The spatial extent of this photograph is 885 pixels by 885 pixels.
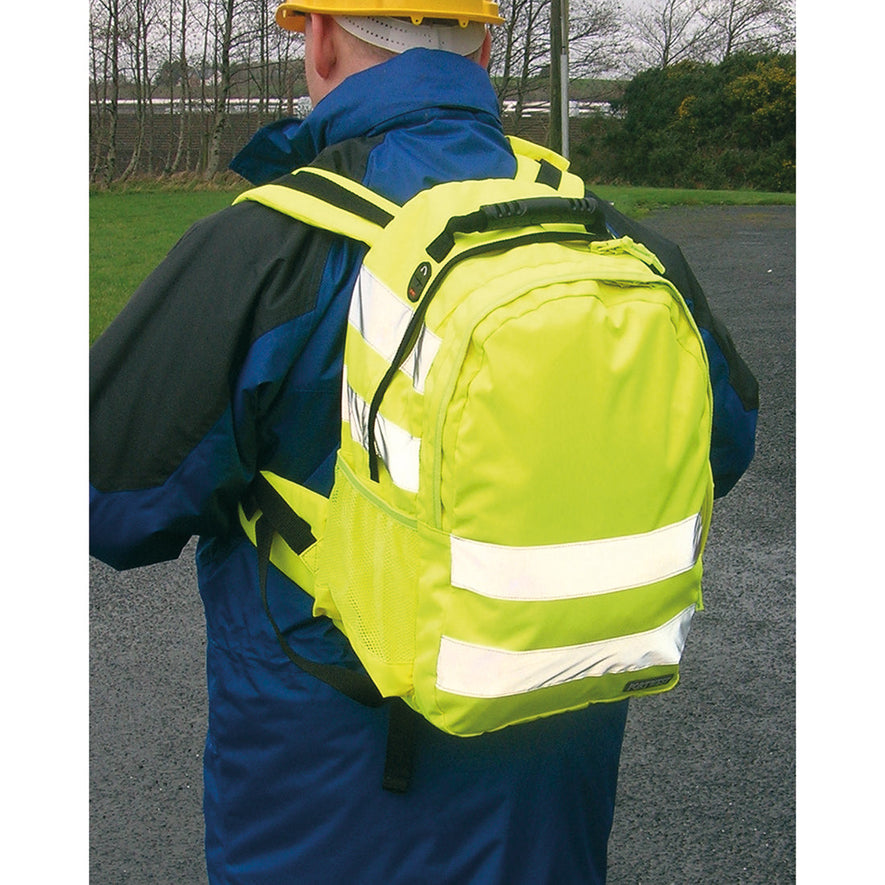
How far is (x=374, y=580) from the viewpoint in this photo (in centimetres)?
140

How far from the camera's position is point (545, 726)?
1.57 metres

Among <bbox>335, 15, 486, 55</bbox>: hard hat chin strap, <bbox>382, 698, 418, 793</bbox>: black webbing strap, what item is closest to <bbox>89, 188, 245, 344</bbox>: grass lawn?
<bbox>335, 15, 486, 55</bbox>: hard hat chin strap

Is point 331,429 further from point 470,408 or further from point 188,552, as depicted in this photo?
point 188,552

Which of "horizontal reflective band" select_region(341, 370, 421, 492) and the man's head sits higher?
the man's head

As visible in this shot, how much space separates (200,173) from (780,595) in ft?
41.9

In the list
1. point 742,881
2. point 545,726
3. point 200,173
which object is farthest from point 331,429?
point 200,173

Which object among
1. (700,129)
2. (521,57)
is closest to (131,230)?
(521,57)

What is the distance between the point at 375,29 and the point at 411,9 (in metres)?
0.07

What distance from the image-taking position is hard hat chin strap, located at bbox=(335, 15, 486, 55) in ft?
5.09

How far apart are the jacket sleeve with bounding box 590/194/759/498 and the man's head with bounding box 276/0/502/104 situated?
334 millimetres

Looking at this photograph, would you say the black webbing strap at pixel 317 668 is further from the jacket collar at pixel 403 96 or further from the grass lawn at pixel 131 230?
the grass lawn at pixel 131 230

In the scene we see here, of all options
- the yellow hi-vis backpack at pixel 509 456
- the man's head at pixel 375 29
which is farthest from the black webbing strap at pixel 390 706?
the man's head at pixel 375 29

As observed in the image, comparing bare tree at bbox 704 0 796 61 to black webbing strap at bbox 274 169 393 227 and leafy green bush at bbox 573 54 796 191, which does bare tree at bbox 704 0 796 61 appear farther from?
black webbing strap at bbox 274 169 393 227
